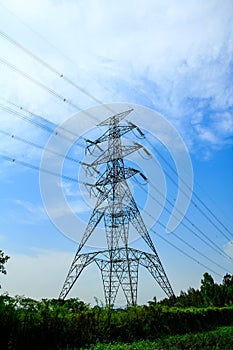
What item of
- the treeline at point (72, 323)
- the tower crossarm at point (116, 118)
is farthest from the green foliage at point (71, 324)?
the tower crossarm at point (116, 118)

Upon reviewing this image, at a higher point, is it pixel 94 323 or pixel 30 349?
pixel 94 323

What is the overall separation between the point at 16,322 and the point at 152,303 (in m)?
5.96

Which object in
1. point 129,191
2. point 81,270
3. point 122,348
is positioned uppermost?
point 129,191

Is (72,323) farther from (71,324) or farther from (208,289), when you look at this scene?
(208,289)

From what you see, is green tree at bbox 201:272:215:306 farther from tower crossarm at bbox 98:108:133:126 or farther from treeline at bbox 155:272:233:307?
tower crossarm at bbox 98:108:133:126

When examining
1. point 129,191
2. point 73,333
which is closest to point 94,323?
point 73,333

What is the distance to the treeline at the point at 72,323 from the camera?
242 inches

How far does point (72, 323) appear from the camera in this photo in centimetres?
717

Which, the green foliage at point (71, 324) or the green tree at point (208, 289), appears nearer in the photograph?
the green foliage at point (71, 324)

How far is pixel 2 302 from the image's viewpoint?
617cm

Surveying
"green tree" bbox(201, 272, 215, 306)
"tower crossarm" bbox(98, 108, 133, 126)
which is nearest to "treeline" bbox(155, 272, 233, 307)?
Result: "green tree" bbox(201, 272, 215, 306)

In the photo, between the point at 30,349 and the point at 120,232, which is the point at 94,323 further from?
the point at 120,232

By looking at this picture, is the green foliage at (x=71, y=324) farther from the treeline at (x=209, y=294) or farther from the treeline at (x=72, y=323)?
the treeline at (x=209, y=294)

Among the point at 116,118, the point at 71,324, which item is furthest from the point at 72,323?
the point at 116,118
